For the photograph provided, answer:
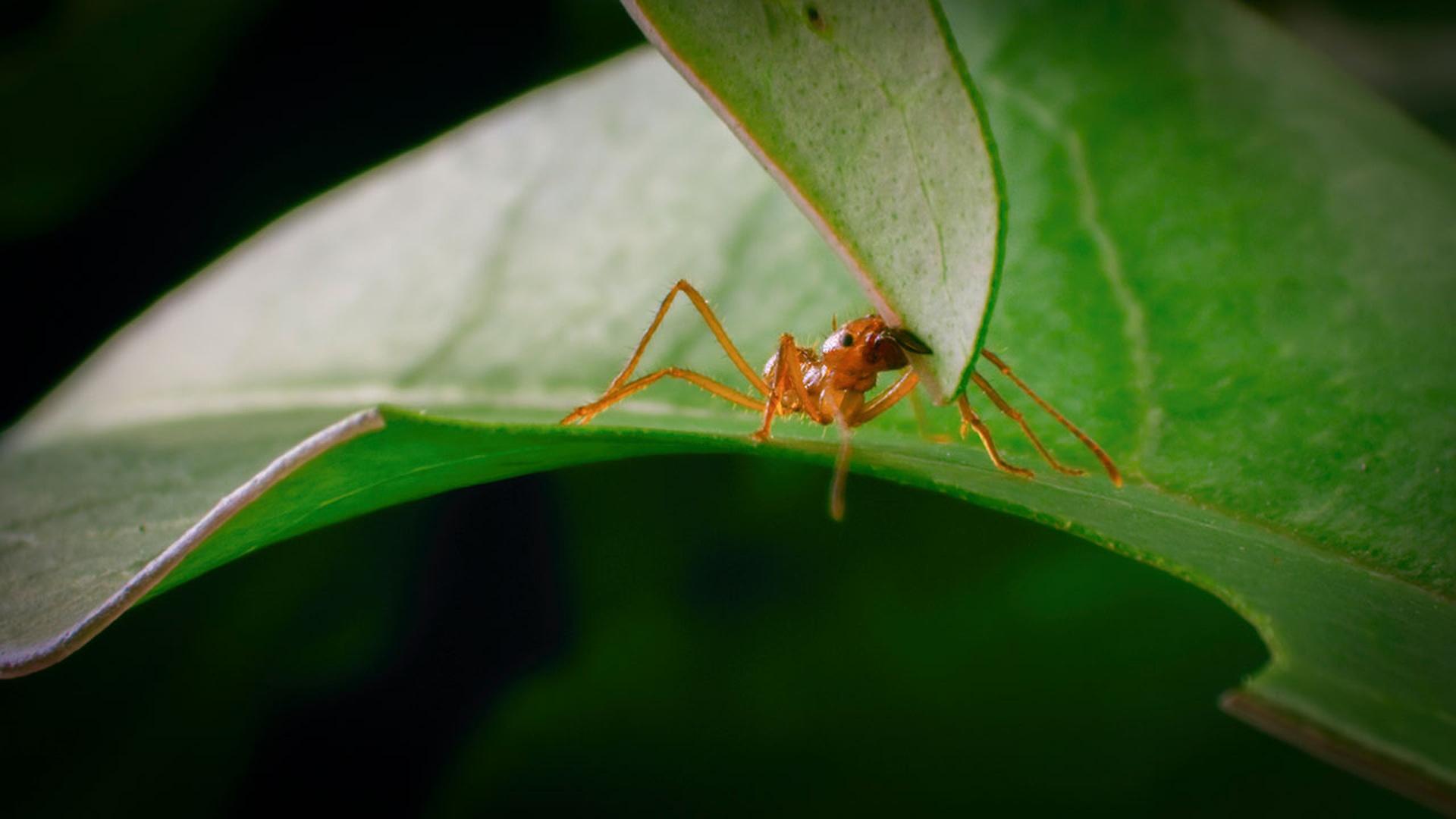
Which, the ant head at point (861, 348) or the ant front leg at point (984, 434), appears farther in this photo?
the ant head at point (861, 348)

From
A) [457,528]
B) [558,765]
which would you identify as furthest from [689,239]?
[558,765]

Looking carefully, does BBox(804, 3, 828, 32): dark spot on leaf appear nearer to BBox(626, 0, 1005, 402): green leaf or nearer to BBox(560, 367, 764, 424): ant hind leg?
BBox(626, 0, 1005, 402): green leaf

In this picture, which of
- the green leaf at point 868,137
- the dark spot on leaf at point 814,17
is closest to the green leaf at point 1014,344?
the green leaf at point 868,137

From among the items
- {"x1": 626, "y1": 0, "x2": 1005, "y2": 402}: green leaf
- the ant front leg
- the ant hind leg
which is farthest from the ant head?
{"x1": 626, "y1": 0, "x2": 1005, "y2": 402}: green leaf

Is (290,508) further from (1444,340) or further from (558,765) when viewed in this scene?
(1444,340)

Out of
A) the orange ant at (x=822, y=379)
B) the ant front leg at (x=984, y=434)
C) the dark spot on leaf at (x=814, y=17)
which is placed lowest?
the ant front leg at (x=984, y=434)

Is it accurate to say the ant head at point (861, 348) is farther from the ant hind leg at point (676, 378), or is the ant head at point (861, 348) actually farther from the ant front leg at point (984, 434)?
the ant front leg at point (984, 434)
